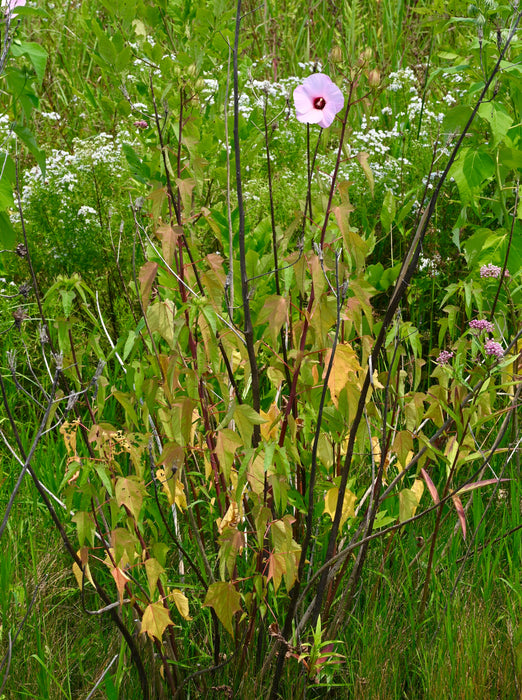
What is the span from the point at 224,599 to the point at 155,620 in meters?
0.13

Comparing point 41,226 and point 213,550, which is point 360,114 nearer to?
point 41,226

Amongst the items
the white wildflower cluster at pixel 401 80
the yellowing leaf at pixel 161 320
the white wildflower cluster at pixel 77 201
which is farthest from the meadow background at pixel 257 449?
the white wildflower cluster at pixel 401 80

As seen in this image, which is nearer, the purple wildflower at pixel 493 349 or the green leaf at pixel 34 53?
the purple wildflower at pixel 493 349

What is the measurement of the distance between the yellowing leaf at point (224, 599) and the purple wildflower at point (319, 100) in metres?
0.80

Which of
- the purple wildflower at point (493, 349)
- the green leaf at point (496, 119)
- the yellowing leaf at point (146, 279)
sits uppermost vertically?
the green leaf at point (496, 119)

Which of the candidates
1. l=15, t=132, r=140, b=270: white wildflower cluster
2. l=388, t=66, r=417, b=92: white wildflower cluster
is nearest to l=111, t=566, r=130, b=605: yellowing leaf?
l=15, t=132, r=140, b=270: white wildflower cluster

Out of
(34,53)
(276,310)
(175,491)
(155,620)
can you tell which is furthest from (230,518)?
(34,53)

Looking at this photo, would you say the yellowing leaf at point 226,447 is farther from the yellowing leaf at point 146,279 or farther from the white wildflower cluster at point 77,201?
the white wildflower cluster at point 77,201

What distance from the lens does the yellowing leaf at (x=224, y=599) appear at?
4.26 ft

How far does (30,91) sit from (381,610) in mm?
1403

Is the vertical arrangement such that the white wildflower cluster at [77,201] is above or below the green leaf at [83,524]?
above

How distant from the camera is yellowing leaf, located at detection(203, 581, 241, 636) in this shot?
Answer: 1298 mm

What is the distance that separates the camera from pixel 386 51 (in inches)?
194

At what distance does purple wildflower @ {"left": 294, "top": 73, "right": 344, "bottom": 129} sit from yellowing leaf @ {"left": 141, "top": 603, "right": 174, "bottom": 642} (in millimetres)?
869
